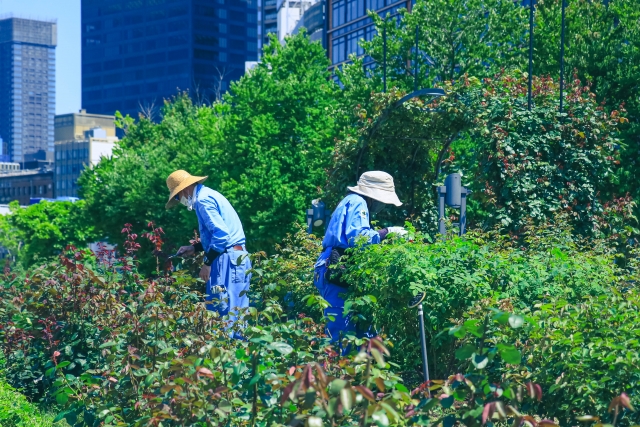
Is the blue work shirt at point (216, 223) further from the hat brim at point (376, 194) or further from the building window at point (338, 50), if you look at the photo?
→ the building window at point (338, 50)

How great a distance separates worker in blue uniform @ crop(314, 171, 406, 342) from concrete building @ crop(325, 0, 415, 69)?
5667 centimetres

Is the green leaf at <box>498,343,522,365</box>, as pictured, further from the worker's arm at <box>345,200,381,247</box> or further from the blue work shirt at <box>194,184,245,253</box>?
the blue work shirt at <box>194,184,245,253</box>

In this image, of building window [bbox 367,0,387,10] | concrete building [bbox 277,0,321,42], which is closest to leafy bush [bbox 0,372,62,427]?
building window [bbox 367,0,387,10]

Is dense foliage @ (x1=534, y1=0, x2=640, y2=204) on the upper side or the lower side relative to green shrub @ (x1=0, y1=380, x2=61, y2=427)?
upper

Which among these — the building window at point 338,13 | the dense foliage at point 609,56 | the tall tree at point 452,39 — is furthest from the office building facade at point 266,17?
the dense foliage at point 609,56

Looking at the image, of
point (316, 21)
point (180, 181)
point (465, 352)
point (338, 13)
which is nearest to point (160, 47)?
point (316, 21)

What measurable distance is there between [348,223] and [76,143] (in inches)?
6278

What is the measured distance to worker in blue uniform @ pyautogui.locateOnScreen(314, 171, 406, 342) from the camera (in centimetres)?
657

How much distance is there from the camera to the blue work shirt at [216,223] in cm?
715

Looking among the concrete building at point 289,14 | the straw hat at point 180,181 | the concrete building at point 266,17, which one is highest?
the concrete building at point 266,17

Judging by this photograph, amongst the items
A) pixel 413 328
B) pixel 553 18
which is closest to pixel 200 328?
pixel 413 328

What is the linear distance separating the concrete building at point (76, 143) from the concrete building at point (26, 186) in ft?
10.1

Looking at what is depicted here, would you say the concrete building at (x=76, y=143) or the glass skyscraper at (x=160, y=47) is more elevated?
the glass skyscraper at (x=160, y=47)

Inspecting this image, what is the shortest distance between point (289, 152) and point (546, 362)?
25.5 m
